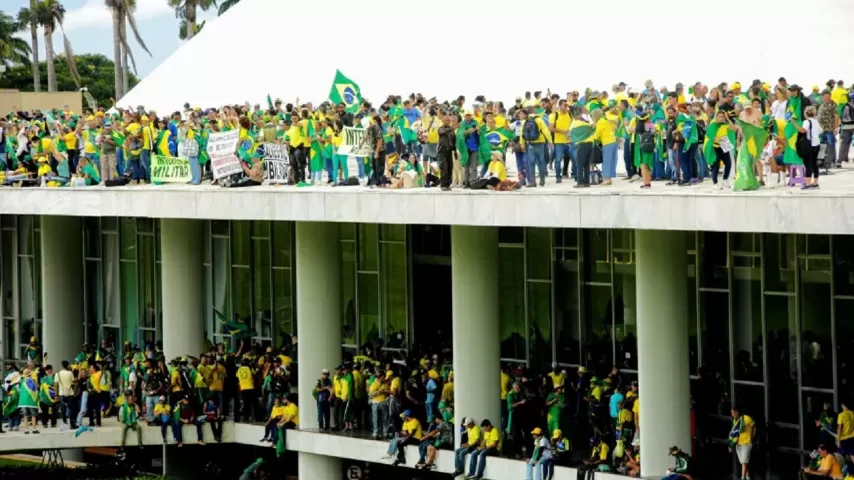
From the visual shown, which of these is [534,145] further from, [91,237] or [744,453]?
[91,237]

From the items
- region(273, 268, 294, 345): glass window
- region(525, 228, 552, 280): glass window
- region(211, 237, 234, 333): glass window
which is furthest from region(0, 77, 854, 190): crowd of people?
region(211, 237, 234, 333): glass window

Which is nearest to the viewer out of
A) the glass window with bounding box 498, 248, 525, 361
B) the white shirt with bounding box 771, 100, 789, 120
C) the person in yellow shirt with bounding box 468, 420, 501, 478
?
the white shirt with bounding box 771, 100, 789, 120

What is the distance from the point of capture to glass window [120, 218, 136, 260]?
43594 mm

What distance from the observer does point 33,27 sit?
96750 millimetres

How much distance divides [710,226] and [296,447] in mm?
11827

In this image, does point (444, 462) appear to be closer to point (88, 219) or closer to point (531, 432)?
point (531, 432)

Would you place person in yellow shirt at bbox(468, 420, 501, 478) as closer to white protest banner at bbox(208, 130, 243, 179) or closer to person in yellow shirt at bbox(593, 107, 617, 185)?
person in yellow shirt at bbox(593, 107, 617, 185)

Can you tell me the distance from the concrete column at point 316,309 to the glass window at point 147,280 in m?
9.26

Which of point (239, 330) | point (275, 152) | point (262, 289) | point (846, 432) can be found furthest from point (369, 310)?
point (846, 432)

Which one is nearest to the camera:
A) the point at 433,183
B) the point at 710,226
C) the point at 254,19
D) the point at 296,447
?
the point at 710,226

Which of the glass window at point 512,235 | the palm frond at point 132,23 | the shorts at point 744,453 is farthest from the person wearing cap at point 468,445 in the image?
the palm frond at point 132,23

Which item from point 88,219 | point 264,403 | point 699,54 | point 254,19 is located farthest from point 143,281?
point 699,54

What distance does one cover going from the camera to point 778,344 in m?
30.9

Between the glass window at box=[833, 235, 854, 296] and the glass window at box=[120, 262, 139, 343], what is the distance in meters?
19.5
